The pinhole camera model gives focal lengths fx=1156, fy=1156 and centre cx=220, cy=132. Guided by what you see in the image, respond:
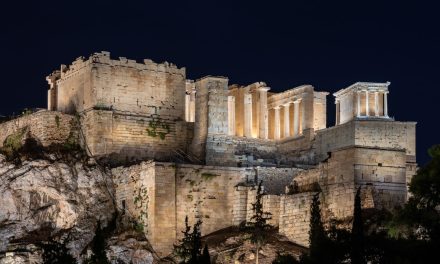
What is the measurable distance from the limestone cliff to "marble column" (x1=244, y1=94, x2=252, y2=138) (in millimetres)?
13646

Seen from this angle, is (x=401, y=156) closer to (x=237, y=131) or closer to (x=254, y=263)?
(x=254, y=263)

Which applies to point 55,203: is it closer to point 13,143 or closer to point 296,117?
point 13,143

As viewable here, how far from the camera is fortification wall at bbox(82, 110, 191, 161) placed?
240 ft

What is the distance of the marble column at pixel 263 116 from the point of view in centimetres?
8262

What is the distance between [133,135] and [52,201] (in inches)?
311

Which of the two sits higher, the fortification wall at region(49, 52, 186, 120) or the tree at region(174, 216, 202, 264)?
the fortification wall at region(49, 52, 186, 120)

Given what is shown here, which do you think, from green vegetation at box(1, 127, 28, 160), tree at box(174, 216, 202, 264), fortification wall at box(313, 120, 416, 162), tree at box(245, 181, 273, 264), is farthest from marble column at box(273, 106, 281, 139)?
green vegetation at box(1, 127, 28, 160)

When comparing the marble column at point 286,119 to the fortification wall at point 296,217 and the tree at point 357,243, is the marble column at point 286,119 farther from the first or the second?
the tree at point 357,243

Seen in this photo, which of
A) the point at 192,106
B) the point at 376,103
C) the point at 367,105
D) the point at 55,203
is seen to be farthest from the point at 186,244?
the point at 376,103

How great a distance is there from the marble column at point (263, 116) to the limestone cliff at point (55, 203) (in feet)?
49.7

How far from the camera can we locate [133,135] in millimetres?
74438

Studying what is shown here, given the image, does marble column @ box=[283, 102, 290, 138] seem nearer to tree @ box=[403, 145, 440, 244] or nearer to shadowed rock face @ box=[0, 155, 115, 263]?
shadowed rock face @ box=[0, 155, 115, 263]

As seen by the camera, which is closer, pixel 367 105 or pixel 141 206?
pixel 141 206

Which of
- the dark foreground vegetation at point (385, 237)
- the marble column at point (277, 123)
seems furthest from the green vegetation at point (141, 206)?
the marble column at point (277, 123)
